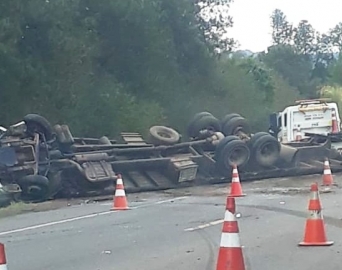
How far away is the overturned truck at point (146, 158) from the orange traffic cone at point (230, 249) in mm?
13021

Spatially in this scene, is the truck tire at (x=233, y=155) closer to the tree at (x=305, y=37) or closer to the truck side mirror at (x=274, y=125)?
the truck side mirror at (x=274, y=125)

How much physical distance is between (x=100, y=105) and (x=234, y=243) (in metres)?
28.9

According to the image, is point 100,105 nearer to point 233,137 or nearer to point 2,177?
point 233,137

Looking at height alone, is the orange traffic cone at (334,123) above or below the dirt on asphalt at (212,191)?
above

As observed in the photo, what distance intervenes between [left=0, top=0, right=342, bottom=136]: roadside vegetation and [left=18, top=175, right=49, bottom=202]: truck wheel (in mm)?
10474

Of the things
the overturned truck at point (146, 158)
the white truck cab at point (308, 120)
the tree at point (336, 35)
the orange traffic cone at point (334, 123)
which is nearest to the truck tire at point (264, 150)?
the overturned truck at point (146, 158)

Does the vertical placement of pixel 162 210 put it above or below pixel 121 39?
below

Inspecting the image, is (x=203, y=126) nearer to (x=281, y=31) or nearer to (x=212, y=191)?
(x=212, y=191)

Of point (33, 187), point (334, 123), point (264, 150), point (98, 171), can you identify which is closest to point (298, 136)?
point (334, 123)

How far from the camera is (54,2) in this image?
3300 centimetres

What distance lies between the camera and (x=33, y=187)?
20688mm

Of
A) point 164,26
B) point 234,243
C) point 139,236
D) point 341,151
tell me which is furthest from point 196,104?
point 234,243

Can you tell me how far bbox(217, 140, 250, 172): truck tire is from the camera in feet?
81.7

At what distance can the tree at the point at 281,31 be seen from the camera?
430 ft
